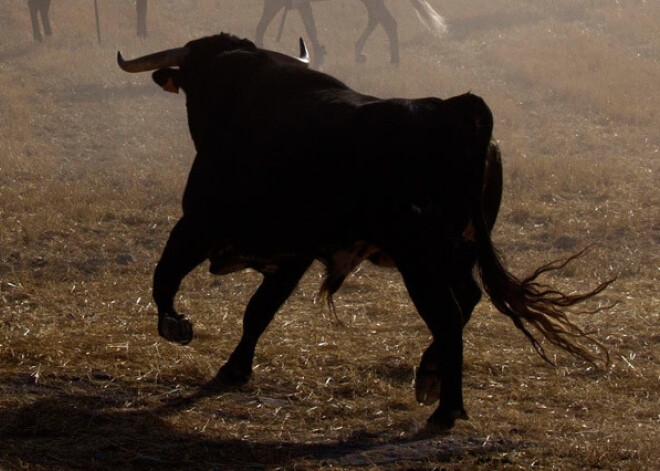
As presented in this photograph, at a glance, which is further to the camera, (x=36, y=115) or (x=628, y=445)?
(x=36, y=115)

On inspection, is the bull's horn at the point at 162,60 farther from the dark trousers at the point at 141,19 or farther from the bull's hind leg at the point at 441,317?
the dark trousers at the point at 141,19

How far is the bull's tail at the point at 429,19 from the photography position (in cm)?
2048

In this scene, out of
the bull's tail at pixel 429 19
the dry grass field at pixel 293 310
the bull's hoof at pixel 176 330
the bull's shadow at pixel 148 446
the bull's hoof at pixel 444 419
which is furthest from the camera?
the bull's tail at pixel 429 19

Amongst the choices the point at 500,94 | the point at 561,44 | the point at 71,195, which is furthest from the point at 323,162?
the point at 561,44

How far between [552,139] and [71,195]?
665cm

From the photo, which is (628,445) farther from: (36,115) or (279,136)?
(36,115)

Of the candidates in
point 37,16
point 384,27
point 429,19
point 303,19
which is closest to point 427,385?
point 303,19

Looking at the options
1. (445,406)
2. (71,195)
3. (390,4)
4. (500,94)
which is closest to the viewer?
(445,406)

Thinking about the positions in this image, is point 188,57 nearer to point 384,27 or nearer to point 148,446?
point 148,446

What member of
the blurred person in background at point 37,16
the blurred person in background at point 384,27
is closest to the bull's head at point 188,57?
the blurred person in background at point 37,16

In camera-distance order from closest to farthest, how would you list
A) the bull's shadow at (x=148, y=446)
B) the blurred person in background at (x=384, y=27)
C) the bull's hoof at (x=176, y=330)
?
the bull's shadow at (x=148, y=446)
the bull's hoof at (x=176, y=330)
the blurred person in background at (x=384, y=27)

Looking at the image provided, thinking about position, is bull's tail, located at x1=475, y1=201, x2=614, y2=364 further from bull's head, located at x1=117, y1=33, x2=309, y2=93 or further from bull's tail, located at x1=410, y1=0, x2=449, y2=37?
bull's tail, located at x1=410, y1=0, x2=449, y2=37

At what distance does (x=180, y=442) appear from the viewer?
12.5ft

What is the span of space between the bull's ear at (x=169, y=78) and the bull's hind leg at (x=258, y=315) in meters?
1.13
